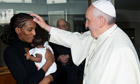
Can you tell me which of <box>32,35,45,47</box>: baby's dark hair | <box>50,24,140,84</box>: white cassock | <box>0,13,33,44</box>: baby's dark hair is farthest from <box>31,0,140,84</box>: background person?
<box>32,35,45,47</box>: baby's dark hair

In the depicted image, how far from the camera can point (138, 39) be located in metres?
9.95

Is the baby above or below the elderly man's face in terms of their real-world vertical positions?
below

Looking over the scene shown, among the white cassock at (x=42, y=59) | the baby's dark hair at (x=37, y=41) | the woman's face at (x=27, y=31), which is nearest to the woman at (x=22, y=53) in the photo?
the woman's face at (x=27, y=31)

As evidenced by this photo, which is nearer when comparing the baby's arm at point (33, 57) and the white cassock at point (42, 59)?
the baby's arm at point (33, 57)

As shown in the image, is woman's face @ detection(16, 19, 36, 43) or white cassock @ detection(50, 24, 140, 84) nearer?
white cassock @ detection(50, 24, 140, 84)

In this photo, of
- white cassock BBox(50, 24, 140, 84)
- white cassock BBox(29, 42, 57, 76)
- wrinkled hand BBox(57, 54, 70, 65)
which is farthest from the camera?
wrinkled hand BBox(57, 54, 70, 65)

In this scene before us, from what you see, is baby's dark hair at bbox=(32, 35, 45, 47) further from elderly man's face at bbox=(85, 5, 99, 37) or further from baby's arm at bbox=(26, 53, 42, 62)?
elderly man's face at bbox=(85, 5, 99, 37)

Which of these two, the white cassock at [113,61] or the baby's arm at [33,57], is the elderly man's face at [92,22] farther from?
the baby's arm at [33,57]

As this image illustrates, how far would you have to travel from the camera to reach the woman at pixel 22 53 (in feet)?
5.47

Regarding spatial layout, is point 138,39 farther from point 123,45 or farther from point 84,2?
point 123,45

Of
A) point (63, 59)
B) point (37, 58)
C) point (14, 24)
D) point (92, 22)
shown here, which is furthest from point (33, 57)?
point (63, 59)

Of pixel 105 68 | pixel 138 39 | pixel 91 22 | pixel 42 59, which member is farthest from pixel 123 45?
pixel 138 39

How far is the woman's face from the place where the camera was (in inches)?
73.7

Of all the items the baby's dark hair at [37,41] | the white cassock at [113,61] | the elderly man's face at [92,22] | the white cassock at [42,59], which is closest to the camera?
the white cassock at [113,61]
